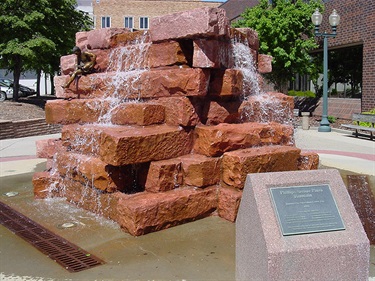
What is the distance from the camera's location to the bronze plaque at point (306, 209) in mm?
2994

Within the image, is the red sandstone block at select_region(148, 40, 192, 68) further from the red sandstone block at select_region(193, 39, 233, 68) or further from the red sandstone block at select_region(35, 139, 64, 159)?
the red sandstone block at select_region(35, 139, 64, 159)

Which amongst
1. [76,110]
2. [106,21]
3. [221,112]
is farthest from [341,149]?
[106,21]

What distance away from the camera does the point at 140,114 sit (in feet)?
18.2

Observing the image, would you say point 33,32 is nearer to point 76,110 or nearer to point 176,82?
point 76,110

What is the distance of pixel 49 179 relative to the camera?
6367 mm

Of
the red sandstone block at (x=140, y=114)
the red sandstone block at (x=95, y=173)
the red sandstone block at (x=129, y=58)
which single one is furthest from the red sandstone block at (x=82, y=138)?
the red sandstone block at (x=129, y=58)

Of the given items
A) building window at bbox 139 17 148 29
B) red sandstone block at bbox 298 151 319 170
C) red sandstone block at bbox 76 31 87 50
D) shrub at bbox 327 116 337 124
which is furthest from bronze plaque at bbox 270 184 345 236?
building window at bbox 139 17 148 29

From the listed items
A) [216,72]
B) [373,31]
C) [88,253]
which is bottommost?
[88,253]

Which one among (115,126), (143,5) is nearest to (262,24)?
→ (115,126)

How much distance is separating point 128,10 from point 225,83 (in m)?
51.6

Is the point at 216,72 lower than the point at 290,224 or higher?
higher

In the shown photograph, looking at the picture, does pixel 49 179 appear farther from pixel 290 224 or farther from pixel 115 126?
pixel 290 224

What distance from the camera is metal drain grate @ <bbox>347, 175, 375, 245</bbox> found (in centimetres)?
516

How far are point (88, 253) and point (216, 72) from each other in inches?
114
